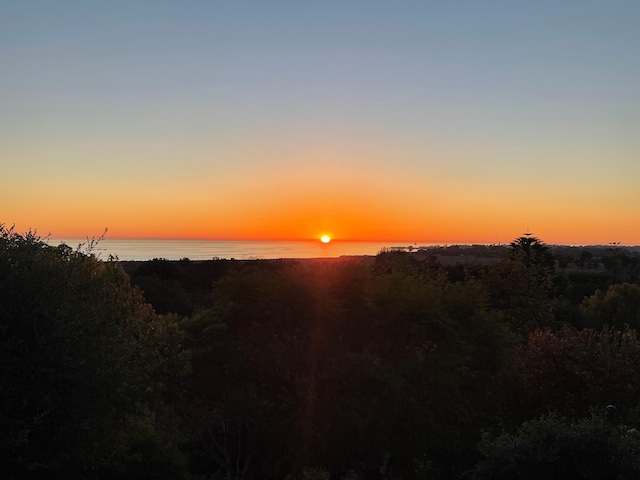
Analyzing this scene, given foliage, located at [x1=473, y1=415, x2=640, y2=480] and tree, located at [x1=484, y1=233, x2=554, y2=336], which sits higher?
tree, located at [x1=484, y1=233, x2=554, y2=336]

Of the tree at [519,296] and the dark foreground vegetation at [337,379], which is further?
the tree at [519,296]

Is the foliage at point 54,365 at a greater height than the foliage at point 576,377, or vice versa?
the foliage at point 54,365

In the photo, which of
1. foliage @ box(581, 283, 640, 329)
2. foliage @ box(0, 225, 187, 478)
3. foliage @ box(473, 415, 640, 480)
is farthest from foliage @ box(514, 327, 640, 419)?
foliage @ box(581, 283, 640, 329)

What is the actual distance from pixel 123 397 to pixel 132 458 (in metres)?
3.63

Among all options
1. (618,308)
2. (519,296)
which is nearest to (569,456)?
(519,296)

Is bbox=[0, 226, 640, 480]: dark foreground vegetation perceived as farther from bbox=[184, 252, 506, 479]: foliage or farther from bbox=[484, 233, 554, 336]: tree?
bbox=[484, 233, 554, 336]: tree

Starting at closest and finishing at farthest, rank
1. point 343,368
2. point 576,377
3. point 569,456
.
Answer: point 569,456, point 343,368, point 576,377

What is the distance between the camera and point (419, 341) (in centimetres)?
1845

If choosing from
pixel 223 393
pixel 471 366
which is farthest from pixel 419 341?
pixel 223 393


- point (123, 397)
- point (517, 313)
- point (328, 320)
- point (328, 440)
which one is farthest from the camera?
point (517, 313)

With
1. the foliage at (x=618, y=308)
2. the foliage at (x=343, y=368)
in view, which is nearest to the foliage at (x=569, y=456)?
the foliage at (x=343, y=368)

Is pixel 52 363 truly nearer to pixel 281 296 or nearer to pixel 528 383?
pixel 281 296

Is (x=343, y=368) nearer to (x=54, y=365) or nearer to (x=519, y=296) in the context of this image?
(x=54, y=365)

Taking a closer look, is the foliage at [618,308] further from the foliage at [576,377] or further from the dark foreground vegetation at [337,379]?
the foliage at [576,377]
